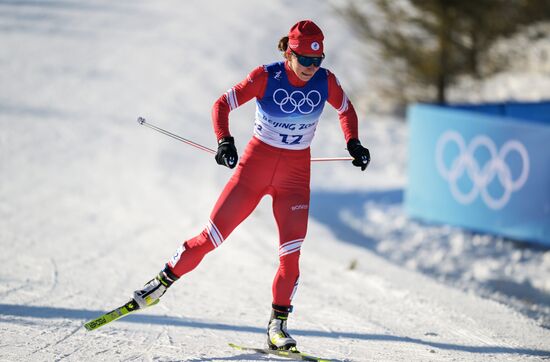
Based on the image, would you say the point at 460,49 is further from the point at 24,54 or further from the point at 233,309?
the point at 233,309

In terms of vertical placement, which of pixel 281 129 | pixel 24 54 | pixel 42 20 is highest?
pixel 42 20

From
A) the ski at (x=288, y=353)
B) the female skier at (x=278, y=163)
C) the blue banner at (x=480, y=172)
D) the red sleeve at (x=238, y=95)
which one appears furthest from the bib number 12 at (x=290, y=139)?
the blue banner at (x=480, y=172)

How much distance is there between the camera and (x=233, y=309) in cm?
610

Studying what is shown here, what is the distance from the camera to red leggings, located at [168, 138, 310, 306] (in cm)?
487

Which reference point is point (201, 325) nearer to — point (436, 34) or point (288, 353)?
point (288, 353)

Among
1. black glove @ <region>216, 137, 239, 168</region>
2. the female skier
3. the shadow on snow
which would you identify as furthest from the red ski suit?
the shadow on snow

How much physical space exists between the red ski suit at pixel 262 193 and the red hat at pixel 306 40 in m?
0.20

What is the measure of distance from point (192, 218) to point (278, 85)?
194 inches

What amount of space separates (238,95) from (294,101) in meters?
0.36

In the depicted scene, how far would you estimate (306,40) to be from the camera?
473cm

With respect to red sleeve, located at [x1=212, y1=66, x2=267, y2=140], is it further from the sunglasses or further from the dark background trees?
the dark background trees

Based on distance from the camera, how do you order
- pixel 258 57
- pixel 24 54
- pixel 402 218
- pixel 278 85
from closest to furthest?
pixel 278 85 < pixel 402 218 < pixel 24 54 < pixel 258 57

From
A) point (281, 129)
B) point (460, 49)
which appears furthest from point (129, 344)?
point (460, 49)

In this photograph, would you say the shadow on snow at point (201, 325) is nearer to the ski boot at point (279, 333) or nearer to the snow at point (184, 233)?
the snow at point (184, 233)
